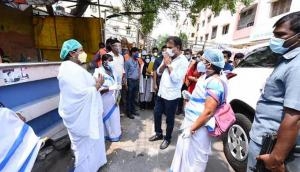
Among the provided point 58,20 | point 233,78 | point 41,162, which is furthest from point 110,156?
point 58,20

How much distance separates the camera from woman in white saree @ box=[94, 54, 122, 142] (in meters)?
3.61

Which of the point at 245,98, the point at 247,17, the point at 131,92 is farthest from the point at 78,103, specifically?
the point at 247,17

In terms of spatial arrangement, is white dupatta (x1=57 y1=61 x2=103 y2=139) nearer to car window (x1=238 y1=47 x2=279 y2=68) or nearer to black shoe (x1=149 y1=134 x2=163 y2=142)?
black shoe (x1=149 y1=134 x2=163 y2=142)

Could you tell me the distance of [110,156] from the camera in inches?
137

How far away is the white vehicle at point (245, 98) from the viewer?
300 cm

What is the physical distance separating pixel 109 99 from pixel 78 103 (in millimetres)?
1273

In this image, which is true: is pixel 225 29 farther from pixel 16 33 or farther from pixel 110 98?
pixel 110 98

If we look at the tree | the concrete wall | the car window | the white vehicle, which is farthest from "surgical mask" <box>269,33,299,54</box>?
the concrete wall

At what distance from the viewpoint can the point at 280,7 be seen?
1566 centimetres

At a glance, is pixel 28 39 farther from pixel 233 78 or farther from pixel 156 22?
pixel 233 78

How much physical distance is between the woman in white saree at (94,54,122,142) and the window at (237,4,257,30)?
19.4 metres

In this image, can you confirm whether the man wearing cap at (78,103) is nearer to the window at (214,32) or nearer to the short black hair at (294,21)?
the short black hair at (294,21)

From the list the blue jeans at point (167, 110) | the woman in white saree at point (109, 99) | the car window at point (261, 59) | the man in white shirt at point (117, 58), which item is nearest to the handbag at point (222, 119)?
the car window at point (261, 59)

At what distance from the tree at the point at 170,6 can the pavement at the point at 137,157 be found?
4.46m
